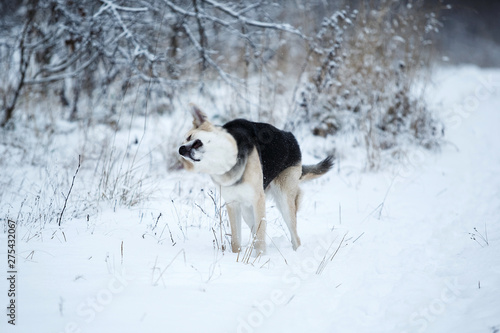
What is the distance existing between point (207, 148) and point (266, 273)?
982 millimetres

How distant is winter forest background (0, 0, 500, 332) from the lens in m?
3.38

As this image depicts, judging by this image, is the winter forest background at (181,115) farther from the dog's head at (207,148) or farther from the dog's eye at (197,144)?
the dog's eye at (197,144)

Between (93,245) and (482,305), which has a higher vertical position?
(482,305)

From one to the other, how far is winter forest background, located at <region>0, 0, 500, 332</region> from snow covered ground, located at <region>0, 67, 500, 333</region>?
0.04 m

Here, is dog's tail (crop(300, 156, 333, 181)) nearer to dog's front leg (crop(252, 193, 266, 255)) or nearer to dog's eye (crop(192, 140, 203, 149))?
dog's front leg (crop(252, 193, 266, 255))

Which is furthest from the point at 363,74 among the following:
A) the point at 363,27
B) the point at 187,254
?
the point at 187,254

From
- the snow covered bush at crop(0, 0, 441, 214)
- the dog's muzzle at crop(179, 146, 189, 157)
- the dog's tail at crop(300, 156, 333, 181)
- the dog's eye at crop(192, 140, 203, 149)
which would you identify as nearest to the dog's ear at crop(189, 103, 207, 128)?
the dog's eye at crop(192, 140, 203, 149)

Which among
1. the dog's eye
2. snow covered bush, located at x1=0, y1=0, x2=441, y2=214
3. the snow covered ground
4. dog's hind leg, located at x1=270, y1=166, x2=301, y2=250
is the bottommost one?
the snow covered ground

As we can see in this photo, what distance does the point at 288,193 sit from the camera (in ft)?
11.3

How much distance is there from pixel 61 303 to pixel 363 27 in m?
7.01

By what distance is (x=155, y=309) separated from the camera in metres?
1.88

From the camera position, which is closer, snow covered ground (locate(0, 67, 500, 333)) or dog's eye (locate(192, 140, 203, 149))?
snow covered ground (locate(0, 67, 500, 333))

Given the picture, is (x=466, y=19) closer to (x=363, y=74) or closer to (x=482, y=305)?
(x=363, y=74)

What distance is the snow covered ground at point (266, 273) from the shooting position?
6.15 ft
